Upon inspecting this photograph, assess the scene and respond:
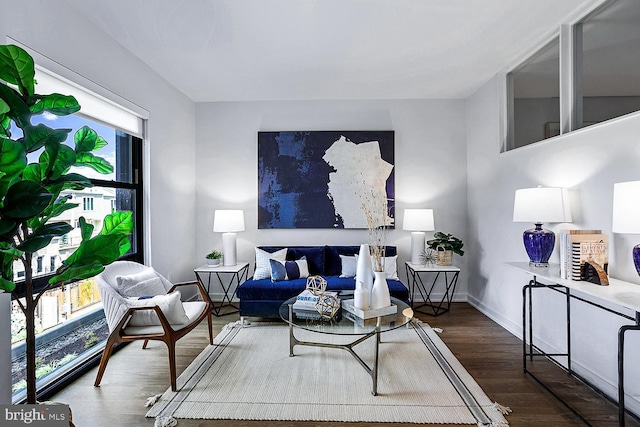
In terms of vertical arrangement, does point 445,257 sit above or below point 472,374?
above

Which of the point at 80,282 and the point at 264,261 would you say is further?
the point at 264,261

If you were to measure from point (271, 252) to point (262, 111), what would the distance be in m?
1.94

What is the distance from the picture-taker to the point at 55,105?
5.34 ft

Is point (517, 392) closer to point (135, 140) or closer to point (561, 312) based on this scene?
point (561, 312)

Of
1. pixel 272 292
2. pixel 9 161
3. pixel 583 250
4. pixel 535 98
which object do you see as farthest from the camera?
pixel 272 292

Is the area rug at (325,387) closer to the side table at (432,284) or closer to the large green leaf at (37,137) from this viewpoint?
the side table at (432,284)

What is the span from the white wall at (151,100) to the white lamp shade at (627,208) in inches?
139

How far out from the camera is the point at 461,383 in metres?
2.52

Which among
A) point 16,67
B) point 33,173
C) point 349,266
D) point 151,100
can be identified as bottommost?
point 349,266

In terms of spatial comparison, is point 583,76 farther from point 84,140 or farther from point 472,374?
point 84,140

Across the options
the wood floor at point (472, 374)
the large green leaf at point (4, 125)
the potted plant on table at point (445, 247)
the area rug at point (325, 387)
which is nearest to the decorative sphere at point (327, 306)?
the area rug at point (325, 387)

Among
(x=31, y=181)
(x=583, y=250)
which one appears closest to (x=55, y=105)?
(x=31, y=181)

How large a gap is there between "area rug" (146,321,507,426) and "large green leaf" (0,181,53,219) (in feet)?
4.68

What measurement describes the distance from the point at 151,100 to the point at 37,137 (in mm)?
2346
